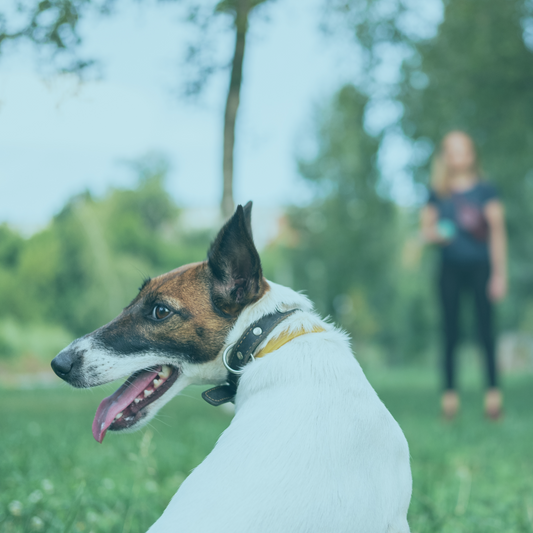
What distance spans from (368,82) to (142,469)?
6.65 m

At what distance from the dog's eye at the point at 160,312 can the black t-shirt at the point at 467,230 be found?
425cm

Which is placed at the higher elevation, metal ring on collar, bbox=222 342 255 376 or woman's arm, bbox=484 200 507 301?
metal ring on collar, bbox=222 342 255 376

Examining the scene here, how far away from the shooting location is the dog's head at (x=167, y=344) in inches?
85.7

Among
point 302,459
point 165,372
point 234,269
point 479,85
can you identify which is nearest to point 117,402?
point 165,372

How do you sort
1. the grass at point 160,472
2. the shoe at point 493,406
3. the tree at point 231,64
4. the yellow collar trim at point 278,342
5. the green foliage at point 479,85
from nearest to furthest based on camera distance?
the yellow collar trim at point 278,342 < the grass at point 160,472 < the tree at point 231,64 < the shoe at point 493,406 < the green foliage at point 479,85

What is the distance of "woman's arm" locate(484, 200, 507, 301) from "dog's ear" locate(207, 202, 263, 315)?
419 centimetres

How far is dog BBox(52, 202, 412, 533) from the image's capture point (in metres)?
1.54

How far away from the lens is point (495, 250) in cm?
574

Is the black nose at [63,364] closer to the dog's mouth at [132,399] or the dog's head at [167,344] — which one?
the dog's head at [167,344]

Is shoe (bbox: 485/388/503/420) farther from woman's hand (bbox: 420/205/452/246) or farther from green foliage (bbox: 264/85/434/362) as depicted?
green foliage (bbox: 264/85/434/362)

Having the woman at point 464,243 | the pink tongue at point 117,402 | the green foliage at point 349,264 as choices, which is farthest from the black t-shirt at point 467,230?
the green foliage at point 349,264

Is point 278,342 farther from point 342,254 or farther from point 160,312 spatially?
point 342,254

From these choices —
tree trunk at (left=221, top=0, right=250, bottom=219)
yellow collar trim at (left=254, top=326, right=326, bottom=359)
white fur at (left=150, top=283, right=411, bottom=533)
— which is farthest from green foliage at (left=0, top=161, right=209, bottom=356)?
white fur at (left=150, top=283, right=411, bottom=533)

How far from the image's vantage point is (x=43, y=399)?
8.70 m
